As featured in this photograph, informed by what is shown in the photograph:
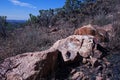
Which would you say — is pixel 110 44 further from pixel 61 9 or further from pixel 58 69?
pixel 61 9

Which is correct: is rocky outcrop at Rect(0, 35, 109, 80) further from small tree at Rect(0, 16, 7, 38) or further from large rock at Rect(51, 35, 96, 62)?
small tree at Rect(0, 16, 7, 38)

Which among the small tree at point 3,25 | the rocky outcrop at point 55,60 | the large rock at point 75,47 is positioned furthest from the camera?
the small tree at point 3,25

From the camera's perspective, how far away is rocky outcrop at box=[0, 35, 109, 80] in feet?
15.2

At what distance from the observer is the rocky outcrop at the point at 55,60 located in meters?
4.62

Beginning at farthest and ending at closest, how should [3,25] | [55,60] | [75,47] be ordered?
[3,25]
[75,47]
[55,60]

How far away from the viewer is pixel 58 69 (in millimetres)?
5160

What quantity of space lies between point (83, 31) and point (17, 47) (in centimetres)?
203

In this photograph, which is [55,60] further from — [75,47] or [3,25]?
[3,25]

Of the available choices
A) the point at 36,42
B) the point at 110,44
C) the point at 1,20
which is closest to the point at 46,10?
the point at 1,20

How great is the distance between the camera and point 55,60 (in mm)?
5109

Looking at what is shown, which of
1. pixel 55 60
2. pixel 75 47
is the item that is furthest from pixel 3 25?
pixel 55 60

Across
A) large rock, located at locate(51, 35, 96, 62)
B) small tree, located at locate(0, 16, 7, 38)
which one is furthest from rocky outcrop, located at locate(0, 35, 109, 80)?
small tree, located at locate(0, 16, 7, 38)

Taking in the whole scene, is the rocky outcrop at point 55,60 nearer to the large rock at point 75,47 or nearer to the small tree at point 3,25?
the large rock at point 75,47

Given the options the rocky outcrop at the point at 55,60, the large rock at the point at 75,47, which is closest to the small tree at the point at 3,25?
the large rock at the point at 75,47
